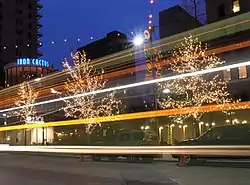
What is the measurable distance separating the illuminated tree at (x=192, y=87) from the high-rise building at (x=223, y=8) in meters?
13.4

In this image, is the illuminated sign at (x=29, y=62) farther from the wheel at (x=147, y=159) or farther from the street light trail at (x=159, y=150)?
the wheel at (x=147, y=159)

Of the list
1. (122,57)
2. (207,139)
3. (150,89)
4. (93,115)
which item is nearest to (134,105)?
(150,89)

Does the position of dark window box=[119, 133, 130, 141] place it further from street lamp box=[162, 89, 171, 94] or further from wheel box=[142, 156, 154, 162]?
street lamp box=[162, 89, 171, 94]

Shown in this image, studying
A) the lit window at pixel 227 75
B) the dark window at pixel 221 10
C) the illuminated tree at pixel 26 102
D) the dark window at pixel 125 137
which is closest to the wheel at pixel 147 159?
the dark window at pixel 125 137

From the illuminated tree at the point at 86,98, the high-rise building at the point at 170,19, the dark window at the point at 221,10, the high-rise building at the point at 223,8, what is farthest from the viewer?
the high-rise building at the point at 170,19

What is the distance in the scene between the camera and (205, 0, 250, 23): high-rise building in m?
39.5

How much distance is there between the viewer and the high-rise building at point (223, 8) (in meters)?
39.5

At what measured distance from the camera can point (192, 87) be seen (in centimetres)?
2770

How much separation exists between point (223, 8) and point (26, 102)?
22.4 meters

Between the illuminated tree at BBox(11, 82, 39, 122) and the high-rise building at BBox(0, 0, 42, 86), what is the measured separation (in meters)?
63.3

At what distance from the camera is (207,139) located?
18812 millimetres

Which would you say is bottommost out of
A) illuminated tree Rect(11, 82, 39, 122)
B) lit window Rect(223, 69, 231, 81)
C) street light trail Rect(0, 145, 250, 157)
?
street light trail Rect(0, 145, 250, 157)

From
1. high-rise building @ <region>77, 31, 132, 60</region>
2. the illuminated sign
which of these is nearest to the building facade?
the illuminated sign

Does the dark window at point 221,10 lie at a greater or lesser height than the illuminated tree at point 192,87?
greater
